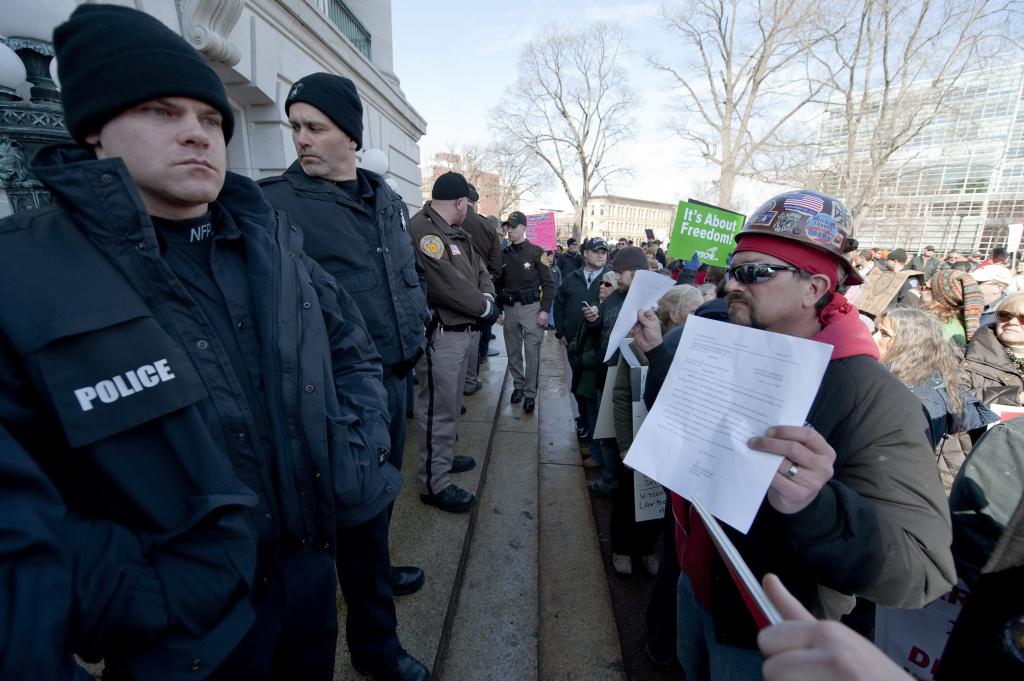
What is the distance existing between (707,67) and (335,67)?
19.2m

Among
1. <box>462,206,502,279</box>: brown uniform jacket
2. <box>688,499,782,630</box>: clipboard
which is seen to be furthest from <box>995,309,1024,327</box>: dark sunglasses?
<box>462,206,502,279</box>: brown uniform jacket

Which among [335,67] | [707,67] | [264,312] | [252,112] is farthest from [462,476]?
[707,67]

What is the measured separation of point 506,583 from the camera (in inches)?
109

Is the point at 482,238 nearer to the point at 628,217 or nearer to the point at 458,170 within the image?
the point at 458,170

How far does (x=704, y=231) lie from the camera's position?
15.1 ft

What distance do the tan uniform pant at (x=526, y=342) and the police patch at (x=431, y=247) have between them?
2.66 m

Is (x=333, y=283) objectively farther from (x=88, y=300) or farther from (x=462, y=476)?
(x=462, y=476)

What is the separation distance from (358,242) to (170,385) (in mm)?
1305

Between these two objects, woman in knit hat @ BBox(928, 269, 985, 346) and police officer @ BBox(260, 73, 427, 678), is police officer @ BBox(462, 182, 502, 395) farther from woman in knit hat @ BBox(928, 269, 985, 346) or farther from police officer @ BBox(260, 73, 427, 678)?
woman in knit hat @ BBox(928, 269, 985, 346)

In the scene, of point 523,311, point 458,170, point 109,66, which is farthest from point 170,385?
point 458,170

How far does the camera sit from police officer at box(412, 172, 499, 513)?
121 inches

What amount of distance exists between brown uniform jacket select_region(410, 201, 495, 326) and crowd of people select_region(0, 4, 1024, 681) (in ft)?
4.89

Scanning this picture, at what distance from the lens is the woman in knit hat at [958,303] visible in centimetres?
472

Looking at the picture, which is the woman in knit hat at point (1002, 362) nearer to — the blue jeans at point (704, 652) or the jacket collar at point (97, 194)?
the blue jeans at point (704, 652)
